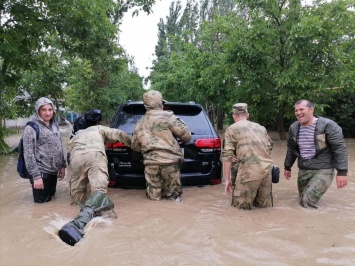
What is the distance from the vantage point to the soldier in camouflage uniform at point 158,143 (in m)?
4.71

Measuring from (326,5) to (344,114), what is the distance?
22.3 feet

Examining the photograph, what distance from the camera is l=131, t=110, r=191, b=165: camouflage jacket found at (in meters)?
4.70

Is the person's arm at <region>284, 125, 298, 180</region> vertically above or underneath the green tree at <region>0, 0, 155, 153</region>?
underneath

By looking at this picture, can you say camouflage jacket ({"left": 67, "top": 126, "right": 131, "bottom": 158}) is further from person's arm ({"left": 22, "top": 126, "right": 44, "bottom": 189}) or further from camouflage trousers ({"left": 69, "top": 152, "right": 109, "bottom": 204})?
person's arm ({"left": 22, "top": 126, "right": 44, "bottom": 189})

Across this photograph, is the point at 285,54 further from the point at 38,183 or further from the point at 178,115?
the point at 38,183

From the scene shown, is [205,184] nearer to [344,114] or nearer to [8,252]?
[8,252]

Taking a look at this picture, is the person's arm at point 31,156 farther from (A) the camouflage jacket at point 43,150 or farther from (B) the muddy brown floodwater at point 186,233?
(B) the muddy brown floodwater at point 186,233

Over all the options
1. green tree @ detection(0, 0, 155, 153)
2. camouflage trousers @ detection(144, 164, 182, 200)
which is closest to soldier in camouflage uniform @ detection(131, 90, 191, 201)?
camouflage trousers @ detection(144, 164, 182, 200)

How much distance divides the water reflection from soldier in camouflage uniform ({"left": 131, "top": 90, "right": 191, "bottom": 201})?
34cm

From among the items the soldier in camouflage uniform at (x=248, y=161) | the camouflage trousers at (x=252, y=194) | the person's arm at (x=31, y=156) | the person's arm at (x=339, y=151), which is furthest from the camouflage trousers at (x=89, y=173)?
the person's arm at (x=339, y=151)

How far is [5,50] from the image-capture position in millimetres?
7285

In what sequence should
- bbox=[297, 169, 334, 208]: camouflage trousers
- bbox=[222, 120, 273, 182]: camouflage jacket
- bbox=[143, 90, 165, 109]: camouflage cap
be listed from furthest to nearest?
bbox=[143, 90, 165, 109]: camouflage cap < bbox=[297, 169, 334, 208]: camouflage trousers < bbox=[222, 120, 273, 182]: camouflage jacket

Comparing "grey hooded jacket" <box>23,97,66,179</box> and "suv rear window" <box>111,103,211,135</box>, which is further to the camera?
"suv rear window" <box>111,103,211,135</box>

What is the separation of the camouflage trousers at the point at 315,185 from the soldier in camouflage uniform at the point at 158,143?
1.71 metres
